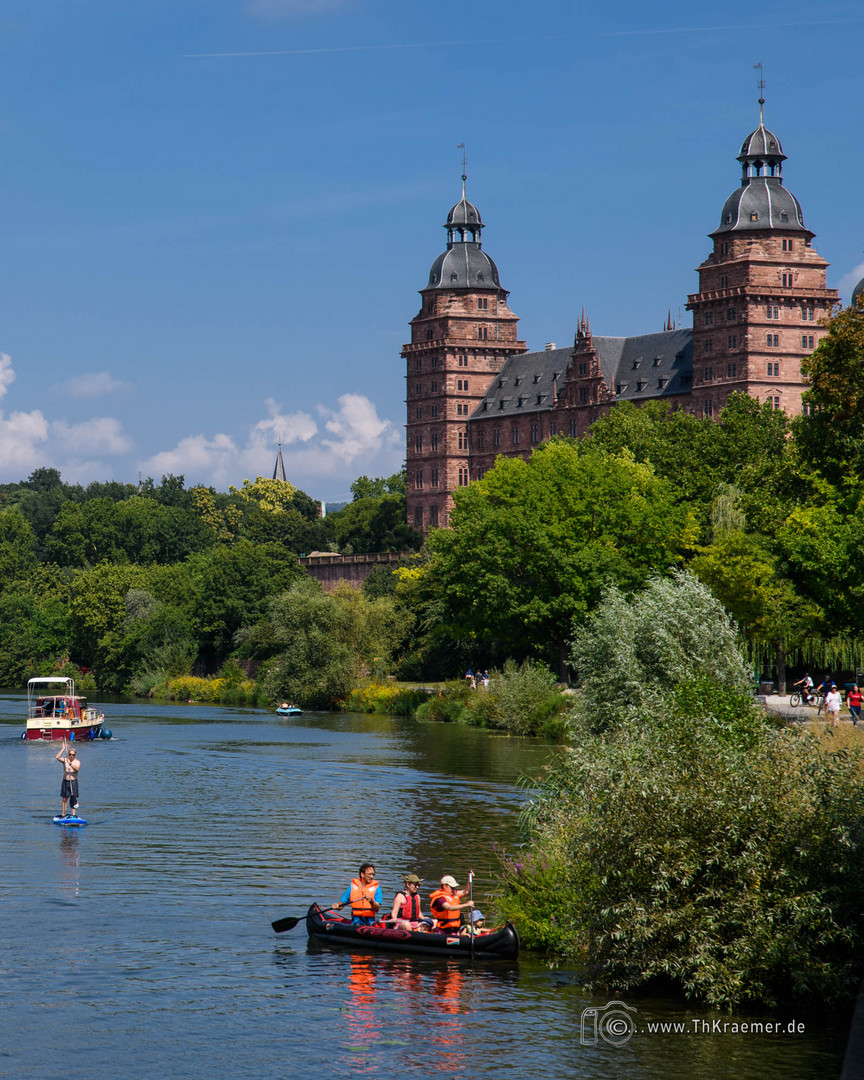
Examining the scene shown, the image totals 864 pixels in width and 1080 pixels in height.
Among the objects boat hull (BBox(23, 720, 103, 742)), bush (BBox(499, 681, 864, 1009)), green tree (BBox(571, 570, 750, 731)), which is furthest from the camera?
boat hull (BBox(23, 720, 103, 742))

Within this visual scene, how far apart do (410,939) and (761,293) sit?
96.5 m

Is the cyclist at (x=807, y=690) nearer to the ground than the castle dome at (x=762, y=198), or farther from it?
nearer to the ground

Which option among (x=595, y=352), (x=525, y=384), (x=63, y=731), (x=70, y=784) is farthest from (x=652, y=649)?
(x=525, y=384)

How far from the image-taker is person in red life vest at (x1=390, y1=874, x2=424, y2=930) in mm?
25312

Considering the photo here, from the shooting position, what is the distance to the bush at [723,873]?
825 inches

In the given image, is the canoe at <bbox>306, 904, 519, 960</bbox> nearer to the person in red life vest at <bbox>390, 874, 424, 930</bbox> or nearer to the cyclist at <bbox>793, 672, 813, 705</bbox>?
the person in red life vest at <bbox>390, 874, 424, 930</bbox>

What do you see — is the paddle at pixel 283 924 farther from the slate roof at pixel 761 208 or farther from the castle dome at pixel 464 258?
the castle dome at pixel 464 258

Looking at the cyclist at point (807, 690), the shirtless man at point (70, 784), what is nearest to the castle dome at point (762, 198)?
the cyclist at point (807, 690)

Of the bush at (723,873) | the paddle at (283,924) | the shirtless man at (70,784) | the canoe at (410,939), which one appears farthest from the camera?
the shirtless man at (70,784)

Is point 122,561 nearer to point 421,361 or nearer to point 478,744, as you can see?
point 421,361

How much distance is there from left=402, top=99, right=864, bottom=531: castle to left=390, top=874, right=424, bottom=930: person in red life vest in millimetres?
83499

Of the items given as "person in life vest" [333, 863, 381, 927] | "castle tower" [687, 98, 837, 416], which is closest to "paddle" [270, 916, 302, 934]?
"person in life vest" [333, 863, 381, 927]

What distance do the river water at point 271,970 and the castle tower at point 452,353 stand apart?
323ft

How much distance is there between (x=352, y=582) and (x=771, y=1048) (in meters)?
116
